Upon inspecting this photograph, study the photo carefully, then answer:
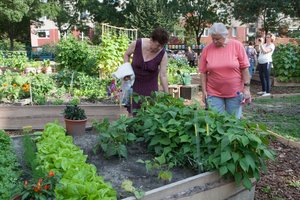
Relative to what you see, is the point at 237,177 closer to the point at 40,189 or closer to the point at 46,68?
the point at 40,189

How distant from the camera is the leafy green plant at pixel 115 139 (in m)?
3.29

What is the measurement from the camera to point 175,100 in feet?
13.0

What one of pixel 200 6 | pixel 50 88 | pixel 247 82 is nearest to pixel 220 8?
pixel 200 6

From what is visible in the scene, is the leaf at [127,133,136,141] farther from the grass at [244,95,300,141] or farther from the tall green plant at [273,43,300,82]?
the tall green plant at [273,43,300,82]

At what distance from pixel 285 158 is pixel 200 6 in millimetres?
34172

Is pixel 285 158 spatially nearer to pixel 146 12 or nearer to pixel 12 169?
pixel 12 169

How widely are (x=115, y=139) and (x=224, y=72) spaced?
1.43m

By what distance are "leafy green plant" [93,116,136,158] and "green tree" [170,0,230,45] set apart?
105 feet

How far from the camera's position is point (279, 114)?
710 cm

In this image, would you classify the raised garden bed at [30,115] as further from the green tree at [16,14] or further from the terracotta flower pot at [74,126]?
the green tree at [16,14]

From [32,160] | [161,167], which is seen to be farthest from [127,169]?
[32,160]

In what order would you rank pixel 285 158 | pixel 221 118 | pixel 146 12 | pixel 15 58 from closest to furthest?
pixel 221 118, pixel 285 158, pixel 15 58, pixel 146 12

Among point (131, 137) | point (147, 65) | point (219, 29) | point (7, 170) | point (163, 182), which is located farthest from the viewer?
point (147, 65)

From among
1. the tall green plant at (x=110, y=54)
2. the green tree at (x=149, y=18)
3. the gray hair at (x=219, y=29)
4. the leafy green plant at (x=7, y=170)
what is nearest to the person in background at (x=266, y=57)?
the tall green plant at (x=110, y=54)
